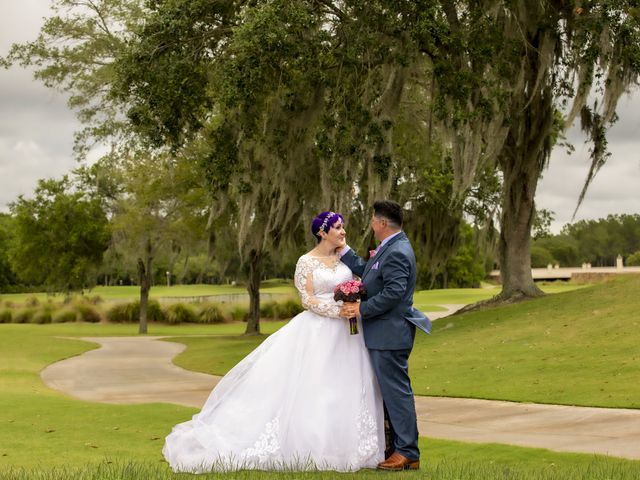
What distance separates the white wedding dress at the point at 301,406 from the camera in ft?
19.5

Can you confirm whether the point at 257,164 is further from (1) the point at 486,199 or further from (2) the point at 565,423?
(2) the point at 565,423

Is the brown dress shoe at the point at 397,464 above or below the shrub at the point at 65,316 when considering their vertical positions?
above

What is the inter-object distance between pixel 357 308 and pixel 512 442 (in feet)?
9.21

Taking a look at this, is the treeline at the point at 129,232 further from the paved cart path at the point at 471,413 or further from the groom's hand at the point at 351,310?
the groom's hand at the point at 351,310

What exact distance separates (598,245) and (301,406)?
113m

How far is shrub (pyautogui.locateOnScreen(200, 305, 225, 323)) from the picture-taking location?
126ft

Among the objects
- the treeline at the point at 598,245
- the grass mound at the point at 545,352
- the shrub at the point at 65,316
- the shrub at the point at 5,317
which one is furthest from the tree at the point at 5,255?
the treeline at the point at 598,245

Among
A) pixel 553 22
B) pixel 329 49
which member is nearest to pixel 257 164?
pixel 329 49

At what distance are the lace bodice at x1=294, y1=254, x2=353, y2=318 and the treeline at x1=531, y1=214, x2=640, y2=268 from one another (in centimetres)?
10771

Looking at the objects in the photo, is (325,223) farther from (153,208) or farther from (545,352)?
(153,208)

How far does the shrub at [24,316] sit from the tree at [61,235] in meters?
3.16

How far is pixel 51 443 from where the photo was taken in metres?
8.69

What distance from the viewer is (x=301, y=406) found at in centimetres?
606

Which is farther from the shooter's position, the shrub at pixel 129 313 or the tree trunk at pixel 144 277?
the shrub at pixel 129 313
